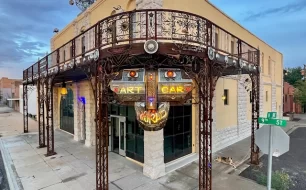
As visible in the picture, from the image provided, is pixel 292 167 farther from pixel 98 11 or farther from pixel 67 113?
pixel 67 113

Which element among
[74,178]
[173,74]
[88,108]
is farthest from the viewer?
[88,108]

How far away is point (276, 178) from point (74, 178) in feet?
25.9

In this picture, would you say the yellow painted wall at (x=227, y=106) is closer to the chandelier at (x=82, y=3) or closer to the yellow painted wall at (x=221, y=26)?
the yellow painted wall at (x=221, y=26)

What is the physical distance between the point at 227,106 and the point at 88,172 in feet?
30.6

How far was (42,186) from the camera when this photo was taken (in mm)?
7137

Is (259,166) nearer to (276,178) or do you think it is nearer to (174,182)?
(276,178)

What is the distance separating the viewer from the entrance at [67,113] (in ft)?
52.6

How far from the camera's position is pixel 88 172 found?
328 inches

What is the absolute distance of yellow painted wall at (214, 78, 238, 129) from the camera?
39.3 feet

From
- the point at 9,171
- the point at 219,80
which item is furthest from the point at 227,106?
the point at 9,171

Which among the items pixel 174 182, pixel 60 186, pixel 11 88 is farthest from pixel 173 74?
pixel 11 88

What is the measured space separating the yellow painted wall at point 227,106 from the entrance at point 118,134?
226 inches

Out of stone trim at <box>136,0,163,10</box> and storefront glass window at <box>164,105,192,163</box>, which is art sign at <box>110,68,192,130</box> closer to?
stone trim at <box>136,0,163,10</box>

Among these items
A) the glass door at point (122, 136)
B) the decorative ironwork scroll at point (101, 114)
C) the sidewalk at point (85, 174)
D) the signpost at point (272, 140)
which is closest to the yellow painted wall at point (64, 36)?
the glass door at point (122, 136)
